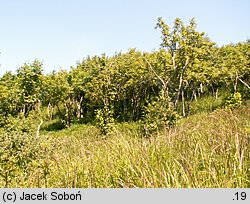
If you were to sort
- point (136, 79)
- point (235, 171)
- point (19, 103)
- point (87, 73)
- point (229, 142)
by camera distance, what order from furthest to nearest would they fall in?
point (87, 73) → point (136, 79) → point (19, 103) → point (229, 142) → point (235, 171)

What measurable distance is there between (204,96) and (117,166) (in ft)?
→ 123

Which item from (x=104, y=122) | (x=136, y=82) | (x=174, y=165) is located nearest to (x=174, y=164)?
(x=174, y=165)

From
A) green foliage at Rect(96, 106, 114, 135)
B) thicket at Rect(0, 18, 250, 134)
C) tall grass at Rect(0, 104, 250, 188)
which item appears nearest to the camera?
tall grass at Rect(0, 104, 250, 188)

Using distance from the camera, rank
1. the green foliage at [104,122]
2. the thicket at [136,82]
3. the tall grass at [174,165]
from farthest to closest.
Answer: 1. the thicket at [136,82]
2. the green foliage at [104,122]
3. the tall grass at [174,165]

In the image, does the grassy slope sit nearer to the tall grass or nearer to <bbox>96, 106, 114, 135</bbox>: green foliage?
the tall grass

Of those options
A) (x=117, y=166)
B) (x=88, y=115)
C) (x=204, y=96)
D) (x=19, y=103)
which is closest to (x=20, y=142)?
(x=117, y=166)

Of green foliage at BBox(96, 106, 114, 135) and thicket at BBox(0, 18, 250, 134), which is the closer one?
green foliage at BBox(96, 106, 114, 135)

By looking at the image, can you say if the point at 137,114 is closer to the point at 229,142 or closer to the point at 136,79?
the point at 136,79

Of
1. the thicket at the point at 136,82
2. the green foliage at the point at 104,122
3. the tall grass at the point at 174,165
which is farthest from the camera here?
the thicket at the point at 136,82

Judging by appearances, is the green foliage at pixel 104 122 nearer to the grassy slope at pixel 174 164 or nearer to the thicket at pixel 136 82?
the thicket at pixel 136 82

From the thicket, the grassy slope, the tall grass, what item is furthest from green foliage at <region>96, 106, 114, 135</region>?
the grassy slope

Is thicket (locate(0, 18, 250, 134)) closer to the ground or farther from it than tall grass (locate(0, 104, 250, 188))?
farther from it

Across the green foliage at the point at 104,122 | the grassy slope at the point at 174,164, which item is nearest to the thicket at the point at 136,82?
the green foliage at the point at 104,122

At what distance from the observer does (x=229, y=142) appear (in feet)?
13.5
